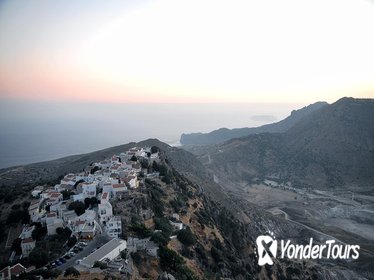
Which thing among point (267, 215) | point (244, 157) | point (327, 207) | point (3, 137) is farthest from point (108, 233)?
point (3, 137)

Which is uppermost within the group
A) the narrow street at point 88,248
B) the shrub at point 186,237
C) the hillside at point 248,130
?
the narrow street at point 88,248

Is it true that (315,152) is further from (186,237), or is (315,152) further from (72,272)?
(72,272)

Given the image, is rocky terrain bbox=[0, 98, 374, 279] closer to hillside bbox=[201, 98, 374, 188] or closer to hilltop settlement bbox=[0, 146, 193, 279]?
hillside bbox=[201, 98, 374, 188]

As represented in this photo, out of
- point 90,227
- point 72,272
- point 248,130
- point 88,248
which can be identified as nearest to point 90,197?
point 90,227

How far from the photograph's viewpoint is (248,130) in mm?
171500

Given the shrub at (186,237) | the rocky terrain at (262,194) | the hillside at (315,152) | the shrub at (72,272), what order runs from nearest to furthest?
the shrub at (72,272)
the shrub at (186,237)
the rocky terrain at (262,194)
the hillside at (315,152)

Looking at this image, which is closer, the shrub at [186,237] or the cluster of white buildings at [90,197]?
the cluster of white buildings at [90,197]

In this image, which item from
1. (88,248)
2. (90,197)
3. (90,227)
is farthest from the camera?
(90,197)

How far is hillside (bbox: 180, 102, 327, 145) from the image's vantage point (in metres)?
161

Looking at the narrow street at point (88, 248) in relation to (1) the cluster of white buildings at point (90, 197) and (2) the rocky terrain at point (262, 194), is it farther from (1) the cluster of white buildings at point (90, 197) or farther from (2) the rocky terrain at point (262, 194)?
(2) the rocky terrain at point (262, 194)

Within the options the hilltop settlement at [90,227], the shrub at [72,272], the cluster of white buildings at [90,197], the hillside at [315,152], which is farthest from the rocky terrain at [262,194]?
the shrub at [72,272]

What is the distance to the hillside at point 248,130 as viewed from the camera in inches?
6329

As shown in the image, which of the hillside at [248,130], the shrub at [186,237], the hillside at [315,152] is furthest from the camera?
the hillside at [248,130]

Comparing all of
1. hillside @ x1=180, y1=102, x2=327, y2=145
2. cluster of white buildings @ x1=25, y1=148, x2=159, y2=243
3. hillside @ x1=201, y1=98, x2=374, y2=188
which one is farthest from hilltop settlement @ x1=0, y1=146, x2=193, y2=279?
hillside @ x1=180, y1=102, x2=327, y2=145
